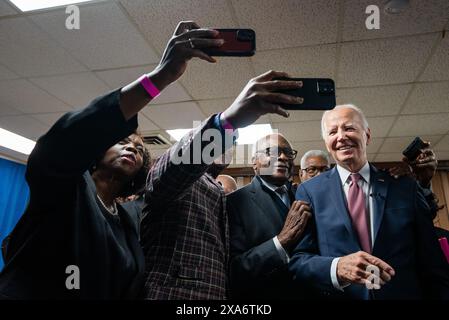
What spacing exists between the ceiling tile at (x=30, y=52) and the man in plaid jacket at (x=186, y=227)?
6.76 ft

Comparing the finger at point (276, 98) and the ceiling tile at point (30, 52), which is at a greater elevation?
the ceiling tile at point (30, 52)

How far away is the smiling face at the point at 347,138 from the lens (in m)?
1.19

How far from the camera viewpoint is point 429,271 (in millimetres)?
974

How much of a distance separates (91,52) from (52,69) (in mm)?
546

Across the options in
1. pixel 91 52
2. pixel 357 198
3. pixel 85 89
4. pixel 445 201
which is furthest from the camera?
pixel 445 201

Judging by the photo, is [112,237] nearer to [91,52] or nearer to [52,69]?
[91,52]

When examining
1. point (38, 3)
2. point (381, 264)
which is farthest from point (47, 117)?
point (381, 264)

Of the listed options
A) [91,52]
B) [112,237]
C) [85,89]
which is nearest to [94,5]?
[91,52]

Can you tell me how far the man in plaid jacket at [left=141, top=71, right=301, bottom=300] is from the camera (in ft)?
2.95

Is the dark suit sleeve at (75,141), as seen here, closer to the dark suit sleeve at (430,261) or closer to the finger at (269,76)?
Result: the finger at (269,76)

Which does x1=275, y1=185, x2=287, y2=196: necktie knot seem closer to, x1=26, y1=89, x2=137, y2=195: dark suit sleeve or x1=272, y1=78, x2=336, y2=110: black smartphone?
x1=272, y1=78, x2=336, y2=110: black smartphone

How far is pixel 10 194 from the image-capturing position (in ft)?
18.8

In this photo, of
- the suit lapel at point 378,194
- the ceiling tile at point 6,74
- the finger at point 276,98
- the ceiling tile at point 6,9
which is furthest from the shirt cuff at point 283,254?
the ceiling tile at point 6,74

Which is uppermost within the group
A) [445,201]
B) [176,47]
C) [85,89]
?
[85,89]
